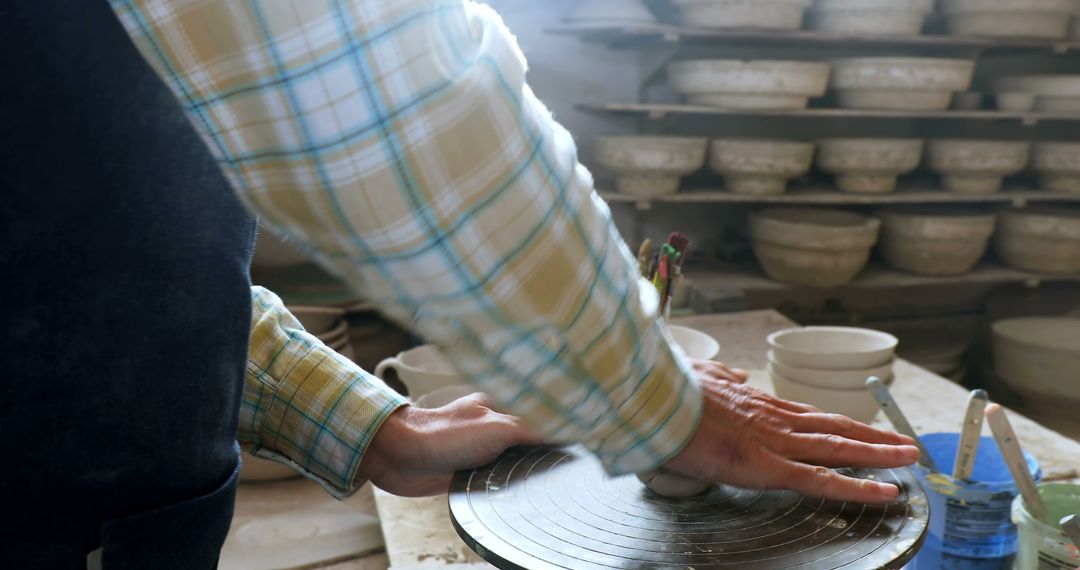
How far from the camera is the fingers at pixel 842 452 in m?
0.75

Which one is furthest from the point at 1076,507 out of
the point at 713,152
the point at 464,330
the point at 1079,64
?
the point at 1079,64

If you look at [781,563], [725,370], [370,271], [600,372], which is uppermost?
[370,271]

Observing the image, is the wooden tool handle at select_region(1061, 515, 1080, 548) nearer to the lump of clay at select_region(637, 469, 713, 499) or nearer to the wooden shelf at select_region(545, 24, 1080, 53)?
the lump of clay at select_region(637, 469, 713, 499)

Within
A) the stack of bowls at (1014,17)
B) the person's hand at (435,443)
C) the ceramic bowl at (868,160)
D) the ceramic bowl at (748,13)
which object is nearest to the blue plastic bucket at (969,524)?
the person's hand at (435,443)

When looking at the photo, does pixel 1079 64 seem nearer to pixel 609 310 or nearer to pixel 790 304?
pixel 790 304

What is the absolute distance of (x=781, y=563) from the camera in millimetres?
624

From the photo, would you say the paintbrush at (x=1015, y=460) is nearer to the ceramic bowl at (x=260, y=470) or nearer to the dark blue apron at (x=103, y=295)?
the dark blue apron at (x=103, y=295)

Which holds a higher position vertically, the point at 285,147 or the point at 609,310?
the point at 285,147

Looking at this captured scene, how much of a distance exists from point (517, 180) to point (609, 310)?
0.11 meters

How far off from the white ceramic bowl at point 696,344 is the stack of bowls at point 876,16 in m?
1.72

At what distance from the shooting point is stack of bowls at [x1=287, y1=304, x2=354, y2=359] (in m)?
1.79

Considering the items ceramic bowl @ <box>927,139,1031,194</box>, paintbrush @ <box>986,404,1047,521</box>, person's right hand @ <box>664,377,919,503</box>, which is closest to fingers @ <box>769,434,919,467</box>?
person's right hand @ <box>664,377,919,503</box>

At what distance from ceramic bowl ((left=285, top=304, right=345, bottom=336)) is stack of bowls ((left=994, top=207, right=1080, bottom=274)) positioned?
2.53m

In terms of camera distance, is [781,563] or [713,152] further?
[713,152]
